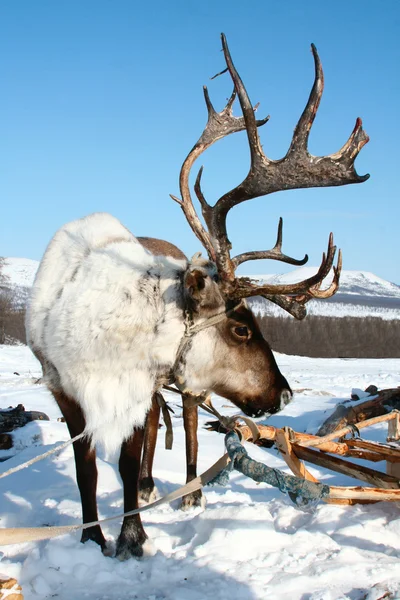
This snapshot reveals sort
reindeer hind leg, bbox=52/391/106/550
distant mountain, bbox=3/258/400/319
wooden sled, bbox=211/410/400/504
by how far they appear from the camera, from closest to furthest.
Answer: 1. wooden sled, bbox=211/410/400/504
2. reindeer hind leg, bbox=52/391/106/550
3. distant mountain, bbox=3/258/400/319

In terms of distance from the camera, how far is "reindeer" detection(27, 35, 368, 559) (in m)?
3.45

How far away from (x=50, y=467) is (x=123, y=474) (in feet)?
5.77

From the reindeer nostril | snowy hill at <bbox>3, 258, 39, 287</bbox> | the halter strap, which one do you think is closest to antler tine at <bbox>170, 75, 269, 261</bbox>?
the halter strap

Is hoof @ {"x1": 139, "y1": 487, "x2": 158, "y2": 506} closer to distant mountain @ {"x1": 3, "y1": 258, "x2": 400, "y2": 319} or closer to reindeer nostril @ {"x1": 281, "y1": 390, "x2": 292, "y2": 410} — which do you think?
reindeer nostril @ {"x1": 281, "y1": 390, "x2": 292, "y2": 410}

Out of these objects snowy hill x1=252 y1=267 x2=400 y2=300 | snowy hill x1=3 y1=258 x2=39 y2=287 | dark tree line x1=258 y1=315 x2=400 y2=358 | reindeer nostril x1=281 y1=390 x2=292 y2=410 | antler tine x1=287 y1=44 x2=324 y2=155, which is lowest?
dark tree line x1=258 y1=315 x2=400 y2=358

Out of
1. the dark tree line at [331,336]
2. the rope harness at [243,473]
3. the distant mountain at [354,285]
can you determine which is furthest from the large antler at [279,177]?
the distant mountain at [354,285]

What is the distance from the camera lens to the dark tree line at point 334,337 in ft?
125

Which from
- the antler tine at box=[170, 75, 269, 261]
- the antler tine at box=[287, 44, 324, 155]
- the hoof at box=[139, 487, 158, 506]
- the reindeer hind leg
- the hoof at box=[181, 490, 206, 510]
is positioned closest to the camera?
the antler tine at box=[287, 44, 324, 155]

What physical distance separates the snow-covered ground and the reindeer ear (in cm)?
150

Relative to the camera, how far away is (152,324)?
11.4ft

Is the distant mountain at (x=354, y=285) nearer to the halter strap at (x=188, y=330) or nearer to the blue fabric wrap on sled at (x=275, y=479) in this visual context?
the halter strap at (x=188, y=330)

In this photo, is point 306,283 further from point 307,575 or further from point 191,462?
point 191,462

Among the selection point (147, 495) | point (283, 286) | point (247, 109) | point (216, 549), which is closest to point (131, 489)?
point (216, 549)

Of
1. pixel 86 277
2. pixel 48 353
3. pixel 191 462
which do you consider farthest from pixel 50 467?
pixel 86 277
